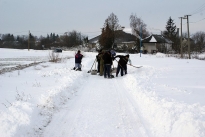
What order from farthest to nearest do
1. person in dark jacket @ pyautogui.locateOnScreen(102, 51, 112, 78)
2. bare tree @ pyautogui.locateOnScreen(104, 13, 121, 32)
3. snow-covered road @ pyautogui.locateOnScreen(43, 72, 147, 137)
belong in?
bare tree @ pyautogui.locateOnScreen(104, 13, 121, 32), person in dark jacket @ pyautogui.locateOnScreen(102, 51, 112, 78), snow-covered road @ pyautogui.locateOnScreen(43, 72, 147, 137)

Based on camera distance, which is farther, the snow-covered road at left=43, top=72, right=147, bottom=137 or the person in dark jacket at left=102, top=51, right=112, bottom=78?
the person in dark jacket at left=102, top=51, right=112, bottom=78

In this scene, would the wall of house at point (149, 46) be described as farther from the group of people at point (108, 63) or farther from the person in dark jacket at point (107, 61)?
the person in dark jacket at point (107, 61)

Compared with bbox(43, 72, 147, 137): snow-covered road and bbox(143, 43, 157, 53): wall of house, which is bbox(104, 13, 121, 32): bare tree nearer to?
bbox(143, 43, 157, 53): wall of house

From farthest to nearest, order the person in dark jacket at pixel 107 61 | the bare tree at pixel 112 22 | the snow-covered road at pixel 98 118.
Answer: the bare tree at pixel 112 22, the person in dark jacket at pixel 107 61, the snow-covered road at pixel 98 118

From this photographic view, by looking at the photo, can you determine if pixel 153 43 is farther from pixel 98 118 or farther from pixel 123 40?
pixel 98 118

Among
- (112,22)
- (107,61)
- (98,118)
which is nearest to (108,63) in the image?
(107,61)

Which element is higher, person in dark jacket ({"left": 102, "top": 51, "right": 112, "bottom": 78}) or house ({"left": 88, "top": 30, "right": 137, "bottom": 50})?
house ({"left": 88, "top": 30, "right": 137, "bottom": 50})

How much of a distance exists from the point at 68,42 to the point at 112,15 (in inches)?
1363

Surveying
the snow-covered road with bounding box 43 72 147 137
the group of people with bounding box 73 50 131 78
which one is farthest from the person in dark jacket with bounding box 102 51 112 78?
the snow-covered road with bounding box 43 72 147 137

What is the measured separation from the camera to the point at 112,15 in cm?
7250

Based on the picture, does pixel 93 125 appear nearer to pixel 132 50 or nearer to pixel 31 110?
pixel 31 110

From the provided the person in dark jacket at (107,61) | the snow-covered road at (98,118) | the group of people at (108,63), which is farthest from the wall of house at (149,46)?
the snow-covered road at (98,118)

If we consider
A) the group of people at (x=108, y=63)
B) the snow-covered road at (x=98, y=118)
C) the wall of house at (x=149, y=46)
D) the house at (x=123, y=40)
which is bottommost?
the snow-covered road at (x=98, y=118)

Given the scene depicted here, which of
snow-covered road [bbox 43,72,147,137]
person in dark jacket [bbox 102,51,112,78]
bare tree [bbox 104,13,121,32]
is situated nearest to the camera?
snow-covered road [bbox 43,72,147,137]
